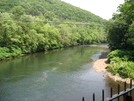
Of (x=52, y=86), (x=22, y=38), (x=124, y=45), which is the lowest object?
(x=52, y=86)

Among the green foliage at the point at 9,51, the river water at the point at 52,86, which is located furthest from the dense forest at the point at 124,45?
the green foliage at the point at 9,51

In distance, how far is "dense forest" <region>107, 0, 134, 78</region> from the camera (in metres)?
23.1

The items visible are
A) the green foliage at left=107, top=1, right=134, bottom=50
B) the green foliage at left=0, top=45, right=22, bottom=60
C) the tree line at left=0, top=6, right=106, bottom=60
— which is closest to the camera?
the green foliage at left=107, top=1, right=134, bottom=50

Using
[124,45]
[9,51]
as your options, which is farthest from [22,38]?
[124,45]

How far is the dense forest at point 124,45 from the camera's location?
75.8 ft

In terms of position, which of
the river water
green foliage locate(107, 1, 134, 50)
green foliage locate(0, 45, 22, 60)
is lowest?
the river water

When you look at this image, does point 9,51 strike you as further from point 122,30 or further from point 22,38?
point 122,30

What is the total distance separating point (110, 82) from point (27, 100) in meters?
12.0

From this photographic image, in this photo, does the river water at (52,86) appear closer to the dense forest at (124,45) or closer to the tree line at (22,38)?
the dense forest at (124,45)

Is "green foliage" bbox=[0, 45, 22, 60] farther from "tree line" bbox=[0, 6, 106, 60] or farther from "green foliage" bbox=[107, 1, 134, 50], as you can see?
"green foliage" bbox=[107, 1, 134, 50]

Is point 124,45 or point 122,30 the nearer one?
point 122,30

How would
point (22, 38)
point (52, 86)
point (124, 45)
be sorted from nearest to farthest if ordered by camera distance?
point (52, 86), point (124, 45), point (22, 38)

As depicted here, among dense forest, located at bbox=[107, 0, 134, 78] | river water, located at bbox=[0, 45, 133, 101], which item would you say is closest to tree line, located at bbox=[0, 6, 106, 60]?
river water, located at bbox=[0, 45, 133, 101]

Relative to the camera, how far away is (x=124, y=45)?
3681 centimetres
